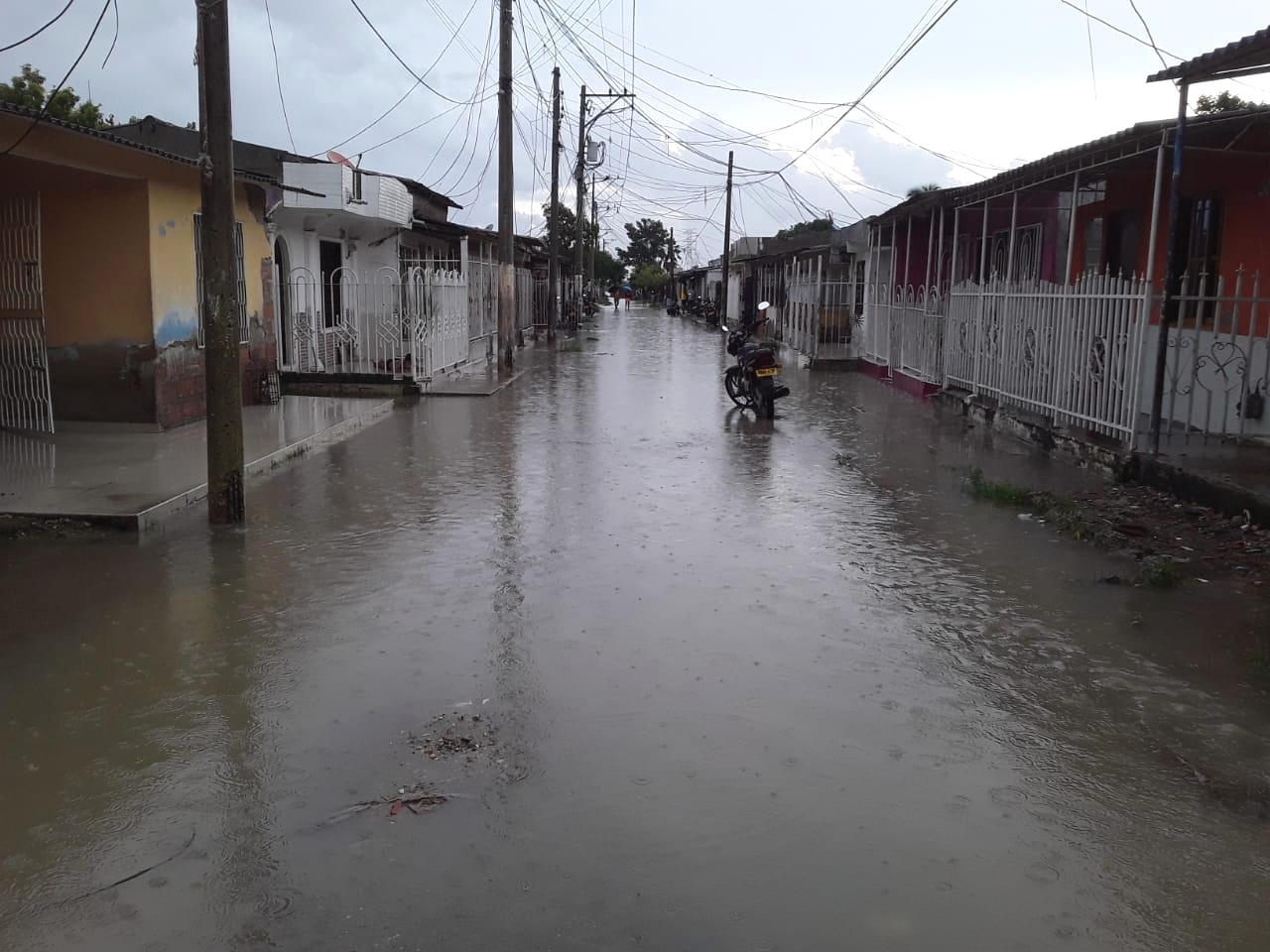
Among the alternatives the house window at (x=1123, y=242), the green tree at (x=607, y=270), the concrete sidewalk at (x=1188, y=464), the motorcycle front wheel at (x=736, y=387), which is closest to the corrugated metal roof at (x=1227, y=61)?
the concrete sidewalk at (x=1188, y=464)

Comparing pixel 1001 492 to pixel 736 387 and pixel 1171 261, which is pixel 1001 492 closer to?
pixel 1171 261

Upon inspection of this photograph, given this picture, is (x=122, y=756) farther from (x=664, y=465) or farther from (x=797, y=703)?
(x=664, y=465)

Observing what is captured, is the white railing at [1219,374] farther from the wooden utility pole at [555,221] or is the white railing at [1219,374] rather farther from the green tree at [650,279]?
the green tree at [650,279]

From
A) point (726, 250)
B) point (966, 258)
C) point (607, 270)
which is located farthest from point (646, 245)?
point (966, 258)

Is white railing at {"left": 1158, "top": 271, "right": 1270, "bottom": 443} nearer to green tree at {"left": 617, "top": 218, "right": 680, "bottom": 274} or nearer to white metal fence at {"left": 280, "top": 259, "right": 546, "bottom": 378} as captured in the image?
white metal fence at {"left": 280, "top": 259, "right": 546, "bottom": 378}

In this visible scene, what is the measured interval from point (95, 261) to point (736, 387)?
8.70 metres

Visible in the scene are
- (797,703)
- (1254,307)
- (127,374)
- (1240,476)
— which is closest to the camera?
(797,703)

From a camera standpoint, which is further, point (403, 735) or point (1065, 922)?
point (403, 735)

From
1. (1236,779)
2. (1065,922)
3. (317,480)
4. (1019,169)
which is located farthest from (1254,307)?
(317,480)

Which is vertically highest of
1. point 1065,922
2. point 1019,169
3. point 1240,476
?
point 1019,169

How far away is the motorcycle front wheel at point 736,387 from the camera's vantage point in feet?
50.1

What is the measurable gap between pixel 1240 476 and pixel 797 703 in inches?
220

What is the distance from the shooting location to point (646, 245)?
128125mm

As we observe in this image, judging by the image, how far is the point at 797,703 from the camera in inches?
180
